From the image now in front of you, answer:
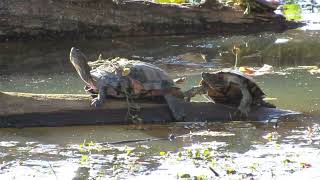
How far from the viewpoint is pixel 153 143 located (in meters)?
6.05

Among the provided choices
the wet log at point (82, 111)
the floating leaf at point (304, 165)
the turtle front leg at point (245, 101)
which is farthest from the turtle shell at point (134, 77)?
the floating leaf at point (304, 165)

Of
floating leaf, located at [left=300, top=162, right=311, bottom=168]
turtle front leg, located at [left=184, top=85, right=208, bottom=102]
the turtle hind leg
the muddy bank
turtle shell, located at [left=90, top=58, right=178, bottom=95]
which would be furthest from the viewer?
the muddy bank

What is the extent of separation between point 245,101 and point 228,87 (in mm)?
265

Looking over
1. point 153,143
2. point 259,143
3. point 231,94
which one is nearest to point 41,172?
point 153,143

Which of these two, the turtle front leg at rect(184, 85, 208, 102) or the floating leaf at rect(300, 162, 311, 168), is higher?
the turtle front leg at rect(184, 85, 208, 102)

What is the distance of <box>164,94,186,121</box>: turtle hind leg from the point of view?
6668 mm

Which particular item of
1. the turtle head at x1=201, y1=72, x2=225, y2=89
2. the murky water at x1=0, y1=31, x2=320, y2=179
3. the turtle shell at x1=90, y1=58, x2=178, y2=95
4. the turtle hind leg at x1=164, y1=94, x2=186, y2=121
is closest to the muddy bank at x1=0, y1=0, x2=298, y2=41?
the murky water at x1=0, y1=31, x2=320, y2=179

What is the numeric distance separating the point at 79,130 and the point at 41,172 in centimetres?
156

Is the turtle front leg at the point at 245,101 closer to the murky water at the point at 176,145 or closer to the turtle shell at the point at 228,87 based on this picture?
the turtle shell at the point at 228,87

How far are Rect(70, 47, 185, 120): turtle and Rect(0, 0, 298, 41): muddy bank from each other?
6.86m

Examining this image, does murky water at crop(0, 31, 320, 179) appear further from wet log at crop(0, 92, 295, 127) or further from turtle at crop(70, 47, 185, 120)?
turtle at crop(70, 47, 185, 120)

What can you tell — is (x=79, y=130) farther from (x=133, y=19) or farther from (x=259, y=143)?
(x=133, y=19)

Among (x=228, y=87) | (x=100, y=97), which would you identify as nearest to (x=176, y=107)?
(x=228, y=87)

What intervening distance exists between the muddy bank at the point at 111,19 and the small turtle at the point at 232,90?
7.28 m
